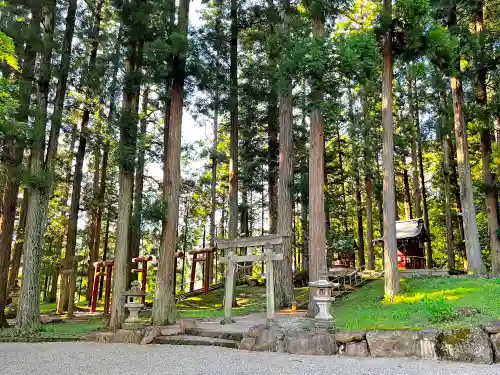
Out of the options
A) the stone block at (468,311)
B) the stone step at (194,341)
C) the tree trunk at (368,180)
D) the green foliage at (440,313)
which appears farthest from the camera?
the tree trunk at (368,180)

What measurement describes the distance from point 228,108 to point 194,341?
888 centimetres

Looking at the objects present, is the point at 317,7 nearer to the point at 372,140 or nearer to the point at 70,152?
the point at 372,140

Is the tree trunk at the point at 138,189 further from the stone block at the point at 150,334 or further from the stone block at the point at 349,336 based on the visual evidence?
the stone block at the point at 349,336

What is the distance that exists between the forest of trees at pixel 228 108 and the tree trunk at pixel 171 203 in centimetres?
4

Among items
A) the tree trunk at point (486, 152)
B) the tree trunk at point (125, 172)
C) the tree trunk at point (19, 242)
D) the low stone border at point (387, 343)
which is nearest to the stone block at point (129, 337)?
the tree trunk at point (125, 172)

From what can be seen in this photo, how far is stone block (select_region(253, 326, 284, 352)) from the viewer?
6953 mm

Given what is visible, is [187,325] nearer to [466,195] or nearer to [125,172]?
[125,172]

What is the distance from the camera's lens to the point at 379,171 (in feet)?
66.3

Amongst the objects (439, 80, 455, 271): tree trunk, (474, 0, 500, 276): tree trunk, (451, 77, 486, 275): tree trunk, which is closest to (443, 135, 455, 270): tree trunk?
(439, 80, 455, 271): tree trunk

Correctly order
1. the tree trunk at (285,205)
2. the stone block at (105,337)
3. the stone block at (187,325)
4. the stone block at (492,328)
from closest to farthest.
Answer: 1. the stone block at (492,328)
2. the stone block at (105,337)
3. the stone block at (187,325)
4. the tree trunk at (285,205)

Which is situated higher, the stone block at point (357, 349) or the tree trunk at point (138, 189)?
the tree trunk at point (138, 189)

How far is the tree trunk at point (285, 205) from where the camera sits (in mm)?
11852

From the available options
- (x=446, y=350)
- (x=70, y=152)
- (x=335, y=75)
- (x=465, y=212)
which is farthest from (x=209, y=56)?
(x=446, y=350)

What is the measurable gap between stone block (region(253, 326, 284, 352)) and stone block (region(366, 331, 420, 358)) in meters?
1.67
